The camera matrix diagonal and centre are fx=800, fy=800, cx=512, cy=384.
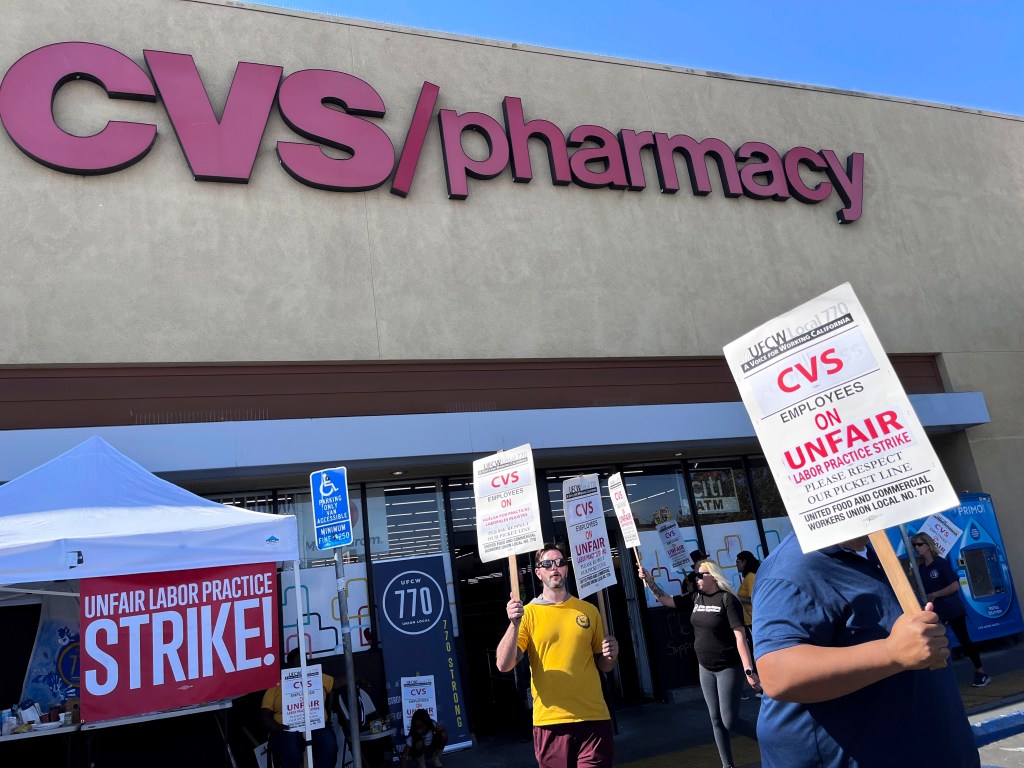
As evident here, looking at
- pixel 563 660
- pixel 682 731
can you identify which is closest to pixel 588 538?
pixel 563 660

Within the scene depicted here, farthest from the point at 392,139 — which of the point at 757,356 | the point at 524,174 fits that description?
the point at 757,356

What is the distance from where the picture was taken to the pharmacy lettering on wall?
2.64m

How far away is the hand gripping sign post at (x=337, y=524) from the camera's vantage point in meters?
7.61

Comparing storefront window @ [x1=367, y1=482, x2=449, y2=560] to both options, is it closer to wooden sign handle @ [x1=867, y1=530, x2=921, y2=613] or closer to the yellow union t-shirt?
the yellow union t-shirt

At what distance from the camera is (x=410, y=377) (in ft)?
35.7

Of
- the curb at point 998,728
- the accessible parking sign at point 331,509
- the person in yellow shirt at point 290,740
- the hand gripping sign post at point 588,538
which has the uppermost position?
the accessible parking sign at point 331,509

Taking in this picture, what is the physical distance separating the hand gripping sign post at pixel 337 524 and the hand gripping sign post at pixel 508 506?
6.45ft

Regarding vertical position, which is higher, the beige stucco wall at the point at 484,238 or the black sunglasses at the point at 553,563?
the beige stucco wall at the point at 484,238

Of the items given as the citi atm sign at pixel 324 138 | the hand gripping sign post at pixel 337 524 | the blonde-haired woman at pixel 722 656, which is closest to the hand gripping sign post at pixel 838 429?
the blonde-haired woman at pixel 722 656

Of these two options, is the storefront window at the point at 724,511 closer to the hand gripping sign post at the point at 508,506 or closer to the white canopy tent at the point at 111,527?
the hand gripping sign post at the point at 508,506

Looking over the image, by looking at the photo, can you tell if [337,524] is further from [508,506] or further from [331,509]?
[508,506]

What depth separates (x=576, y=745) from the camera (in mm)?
4977

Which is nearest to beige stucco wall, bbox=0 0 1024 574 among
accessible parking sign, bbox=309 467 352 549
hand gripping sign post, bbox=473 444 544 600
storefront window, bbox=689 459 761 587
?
storefront window, bbox=689 459 761 587

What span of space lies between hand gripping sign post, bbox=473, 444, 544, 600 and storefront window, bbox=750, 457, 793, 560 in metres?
8.31
